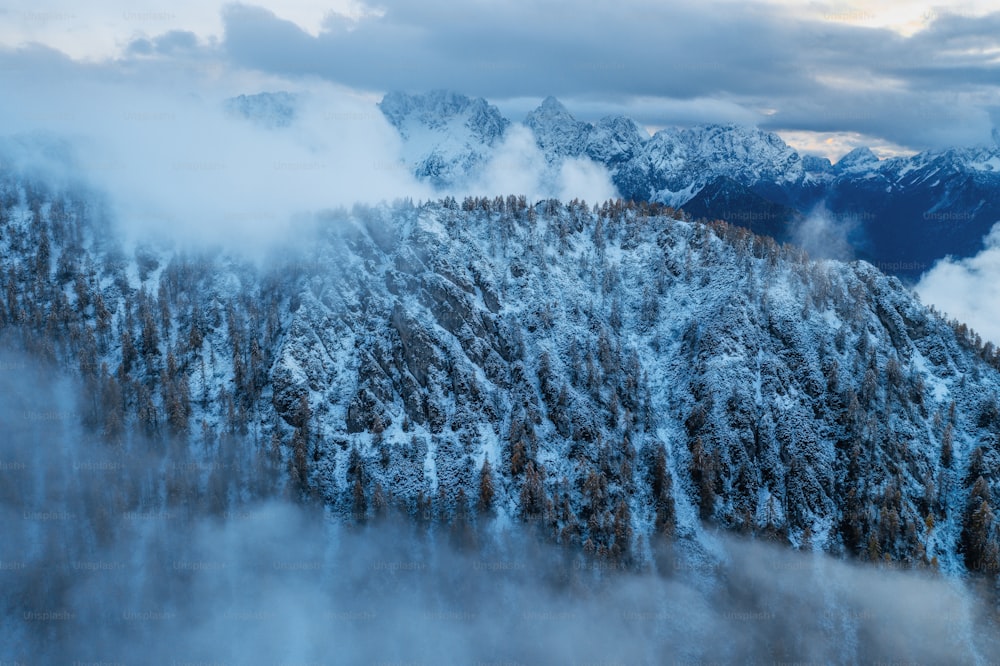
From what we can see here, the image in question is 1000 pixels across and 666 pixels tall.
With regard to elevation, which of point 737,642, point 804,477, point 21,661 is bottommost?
point 21,661

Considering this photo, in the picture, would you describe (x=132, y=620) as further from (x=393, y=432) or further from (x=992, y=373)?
(x=992, y=373)

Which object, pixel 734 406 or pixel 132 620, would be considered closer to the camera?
pixel 132 620

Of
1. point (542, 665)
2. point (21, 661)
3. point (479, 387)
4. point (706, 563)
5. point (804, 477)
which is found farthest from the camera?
point (479, 387)

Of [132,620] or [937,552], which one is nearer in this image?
[132,620]

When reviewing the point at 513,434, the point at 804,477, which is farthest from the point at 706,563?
the point at 513,434

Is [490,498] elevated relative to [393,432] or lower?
lower

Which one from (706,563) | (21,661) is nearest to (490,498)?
(706,563)

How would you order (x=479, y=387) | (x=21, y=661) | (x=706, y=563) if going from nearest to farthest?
(x=21, y=661) → (x=706, y=563) → (x=479, y=387)

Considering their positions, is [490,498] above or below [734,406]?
below

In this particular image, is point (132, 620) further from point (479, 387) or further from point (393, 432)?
point (479, 387)
